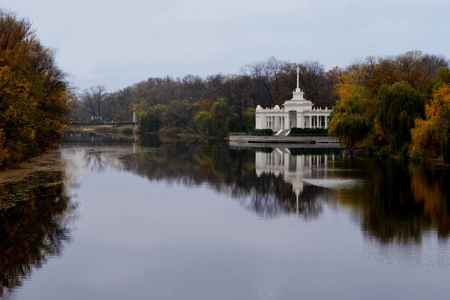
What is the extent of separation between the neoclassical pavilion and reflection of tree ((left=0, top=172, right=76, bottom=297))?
181 feet

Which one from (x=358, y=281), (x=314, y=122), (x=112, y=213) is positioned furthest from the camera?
(x=314, y=122)

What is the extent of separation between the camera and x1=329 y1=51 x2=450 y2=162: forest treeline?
32375 mm

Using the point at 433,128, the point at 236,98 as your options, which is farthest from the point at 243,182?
the point at 236,98

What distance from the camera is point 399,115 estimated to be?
37375mm

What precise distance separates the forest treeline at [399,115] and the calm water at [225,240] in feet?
30.4

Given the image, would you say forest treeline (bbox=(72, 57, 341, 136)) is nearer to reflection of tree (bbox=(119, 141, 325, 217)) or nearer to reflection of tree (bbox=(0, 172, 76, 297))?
reflection of tree (bbox=(119, 141, 325, 217))

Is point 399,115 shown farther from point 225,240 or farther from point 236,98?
point 236,98

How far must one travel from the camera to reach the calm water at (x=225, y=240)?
31.1 feet

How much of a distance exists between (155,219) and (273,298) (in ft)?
23.8

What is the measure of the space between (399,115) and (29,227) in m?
30.4

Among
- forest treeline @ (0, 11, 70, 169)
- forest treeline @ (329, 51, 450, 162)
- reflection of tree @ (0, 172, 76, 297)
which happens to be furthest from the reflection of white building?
forest treeline @ (0, 11, 70, 169)

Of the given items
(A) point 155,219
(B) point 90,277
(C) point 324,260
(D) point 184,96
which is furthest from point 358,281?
(D) point 184,96

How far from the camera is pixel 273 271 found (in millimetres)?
10336

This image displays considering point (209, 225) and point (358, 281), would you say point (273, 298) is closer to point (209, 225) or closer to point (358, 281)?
point (358, 281)
